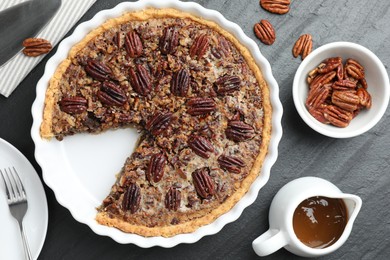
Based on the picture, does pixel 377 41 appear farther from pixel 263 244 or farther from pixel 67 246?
pixel 67 246

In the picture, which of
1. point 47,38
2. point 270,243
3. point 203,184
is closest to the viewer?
point 270,243

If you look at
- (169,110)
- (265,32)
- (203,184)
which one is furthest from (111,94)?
(265,32)

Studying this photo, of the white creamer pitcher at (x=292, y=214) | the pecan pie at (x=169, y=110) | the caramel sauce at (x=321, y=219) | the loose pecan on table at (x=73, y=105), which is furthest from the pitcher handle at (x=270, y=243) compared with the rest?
the loose pecan on table at (x=73, y=105)

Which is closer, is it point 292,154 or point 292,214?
point 292,214

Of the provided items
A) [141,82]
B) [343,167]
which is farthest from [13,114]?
[343,167]

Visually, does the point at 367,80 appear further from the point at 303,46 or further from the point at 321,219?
the point at 321,219

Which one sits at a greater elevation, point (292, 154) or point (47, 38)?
point (47, 38)
